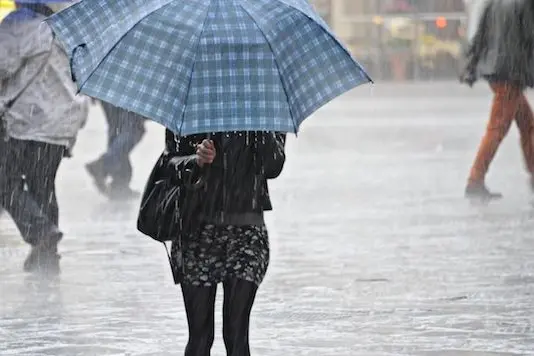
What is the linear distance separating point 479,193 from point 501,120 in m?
0.63

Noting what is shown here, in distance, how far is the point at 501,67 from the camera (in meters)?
12.9

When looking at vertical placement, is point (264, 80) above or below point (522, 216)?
above

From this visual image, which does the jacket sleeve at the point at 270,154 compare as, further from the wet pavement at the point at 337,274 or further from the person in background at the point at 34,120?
the person in background at the point at 34,120

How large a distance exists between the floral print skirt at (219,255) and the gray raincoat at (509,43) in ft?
25.1

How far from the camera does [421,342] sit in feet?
24.1

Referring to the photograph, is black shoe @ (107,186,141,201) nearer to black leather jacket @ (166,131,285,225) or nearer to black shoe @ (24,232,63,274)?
black shoe @ (24,232,63,274)

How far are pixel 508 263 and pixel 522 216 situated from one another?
89.9 inches

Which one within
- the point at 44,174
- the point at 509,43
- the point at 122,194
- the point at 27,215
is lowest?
the point at 122,194

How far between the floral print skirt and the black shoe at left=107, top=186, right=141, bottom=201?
7911 millimetres

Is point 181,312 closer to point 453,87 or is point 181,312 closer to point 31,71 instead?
point 31,71

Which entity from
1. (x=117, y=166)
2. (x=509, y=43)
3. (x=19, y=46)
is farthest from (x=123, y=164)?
(x=19, y=46)

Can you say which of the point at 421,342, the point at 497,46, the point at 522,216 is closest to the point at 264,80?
the point at 421,342

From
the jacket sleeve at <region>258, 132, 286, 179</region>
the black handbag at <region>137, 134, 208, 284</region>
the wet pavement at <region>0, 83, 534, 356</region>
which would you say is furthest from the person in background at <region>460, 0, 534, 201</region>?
the black handbag at <region>137, 134, 208, 284</region>

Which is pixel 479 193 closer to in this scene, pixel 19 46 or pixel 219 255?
pixel 19 46
